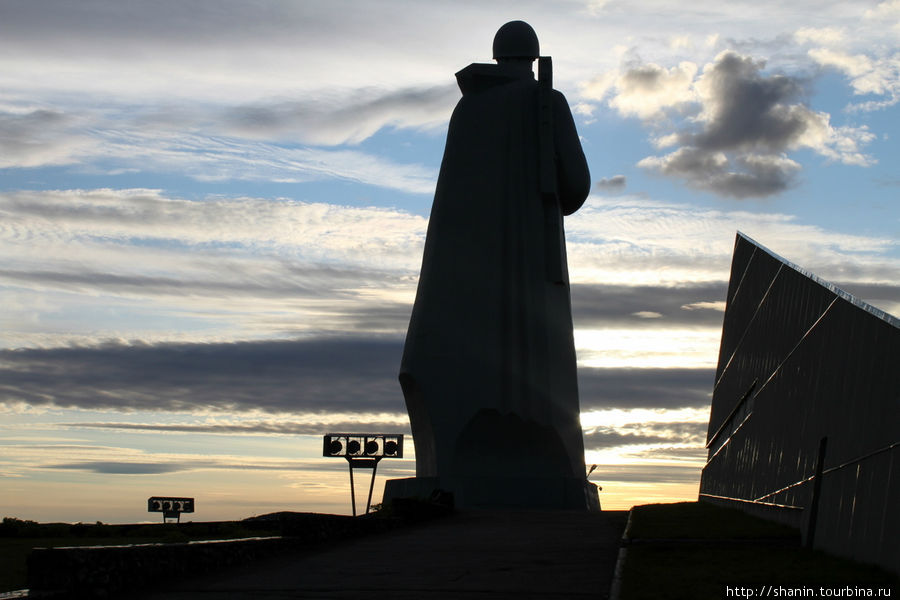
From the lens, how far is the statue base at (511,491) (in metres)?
23.1

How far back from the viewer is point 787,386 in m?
15.1

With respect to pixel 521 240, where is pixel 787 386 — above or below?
below

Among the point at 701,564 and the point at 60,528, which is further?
the point at 60,528

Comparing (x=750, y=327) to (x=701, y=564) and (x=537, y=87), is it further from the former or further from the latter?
(x=701, y=564)

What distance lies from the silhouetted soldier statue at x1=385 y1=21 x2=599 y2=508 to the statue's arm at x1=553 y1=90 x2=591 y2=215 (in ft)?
0.11

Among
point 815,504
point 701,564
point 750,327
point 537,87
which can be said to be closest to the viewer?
point 701,564

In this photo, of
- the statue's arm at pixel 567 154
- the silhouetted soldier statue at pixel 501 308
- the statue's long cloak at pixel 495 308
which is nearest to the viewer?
the silhouetted soldier statue at pixel 501 308

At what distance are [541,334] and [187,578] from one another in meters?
16.6

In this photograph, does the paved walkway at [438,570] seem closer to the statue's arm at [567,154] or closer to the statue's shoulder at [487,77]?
the statue's arm at [567,154]

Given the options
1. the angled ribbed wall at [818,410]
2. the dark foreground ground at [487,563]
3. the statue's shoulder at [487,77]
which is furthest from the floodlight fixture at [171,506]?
the statue's shoulder at [487,77]

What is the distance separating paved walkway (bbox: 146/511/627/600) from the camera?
7656 millimetres

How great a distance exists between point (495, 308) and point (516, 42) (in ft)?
20.9

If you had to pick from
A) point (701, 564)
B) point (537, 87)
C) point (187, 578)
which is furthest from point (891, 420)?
point (537, 87)

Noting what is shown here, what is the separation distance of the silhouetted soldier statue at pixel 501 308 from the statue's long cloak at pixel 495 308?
27 mm
